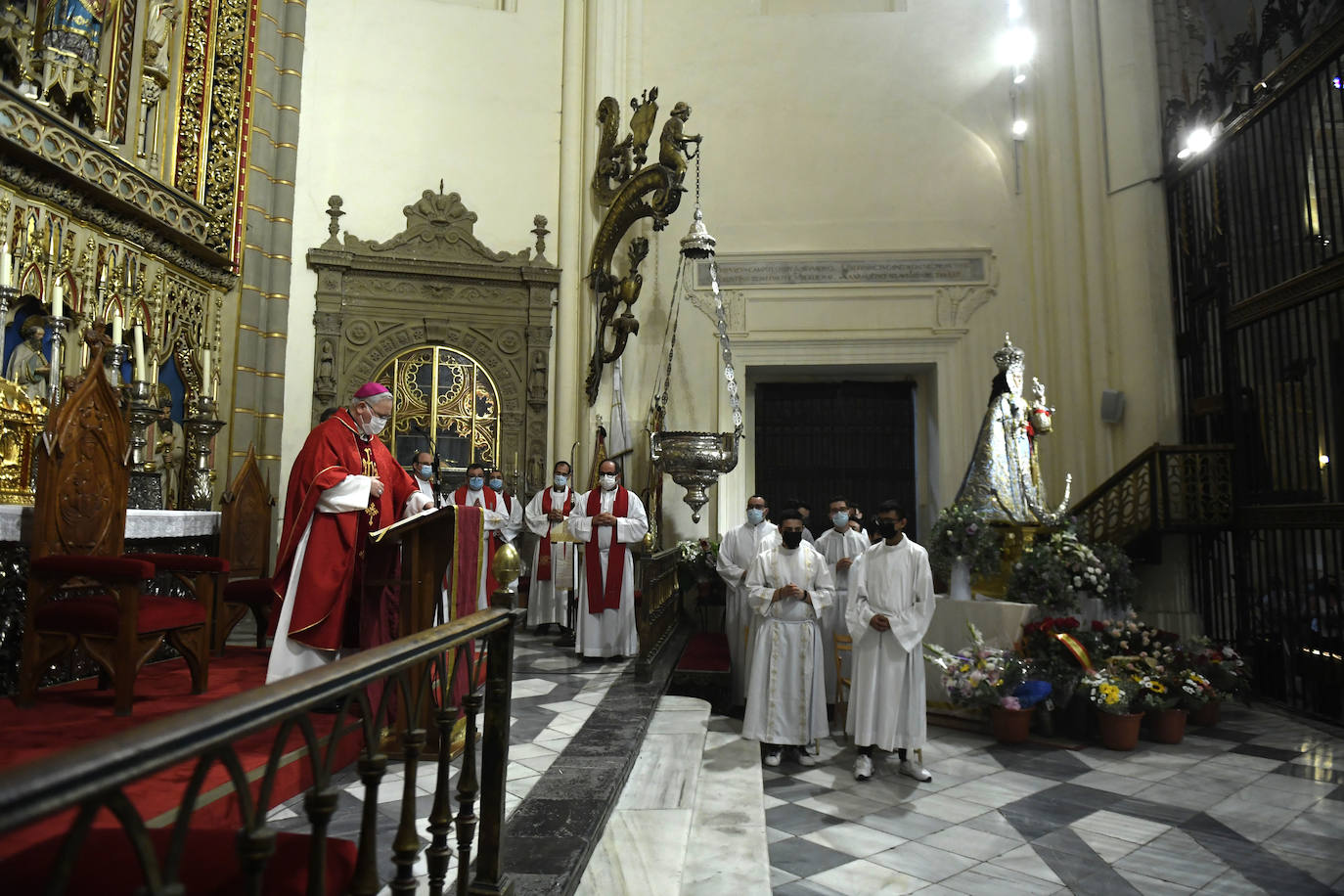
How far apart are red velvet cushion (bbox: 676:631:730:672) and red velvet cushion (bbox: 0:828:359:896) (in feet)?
18.3

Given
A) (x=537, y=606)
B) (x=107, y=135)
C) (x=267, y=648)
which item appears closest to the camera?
(x=267, y=648)

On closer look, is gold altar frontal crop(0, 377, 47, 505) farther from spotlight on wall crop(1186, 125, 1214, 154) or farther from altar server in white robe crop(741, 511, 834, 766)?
spotlight on wall crop(1186, 125, 1214, 154)

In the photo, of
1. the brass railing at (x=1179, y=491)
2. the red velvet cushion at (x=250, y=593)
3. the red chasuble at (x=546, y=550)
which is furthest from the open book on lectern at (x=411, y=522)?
the brass railing at (x=1179, y=491)

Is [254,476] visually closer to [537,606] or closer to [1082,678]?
[537,606]

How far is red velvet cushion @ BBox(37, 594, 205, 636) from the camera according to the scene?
148 inches

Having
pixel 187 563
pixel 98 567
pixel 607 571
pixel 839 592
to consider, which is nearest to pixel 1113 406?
pixel 839 592

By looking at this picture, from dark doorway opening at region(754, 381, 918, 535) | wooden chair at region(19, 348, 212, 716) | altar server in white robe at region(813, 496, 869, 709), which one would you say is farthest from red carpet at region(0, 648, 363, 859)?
dark doorway opening at region(754, 381, 918, 535)

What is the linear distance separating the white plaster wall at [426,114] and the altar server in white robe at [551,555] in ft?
10.2

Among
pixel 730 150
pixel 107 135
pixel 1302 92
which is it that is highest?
pixel 730 150

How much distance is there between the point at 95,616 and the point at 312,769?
9.94 feet

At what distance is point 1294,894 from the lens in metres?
3.62

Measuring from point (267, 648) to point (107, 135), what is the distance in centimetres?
431

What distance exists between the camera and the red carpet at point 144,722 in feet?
8.80

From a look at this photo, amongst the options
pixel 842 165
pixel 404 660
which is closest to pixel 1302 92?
pixel 842 165
